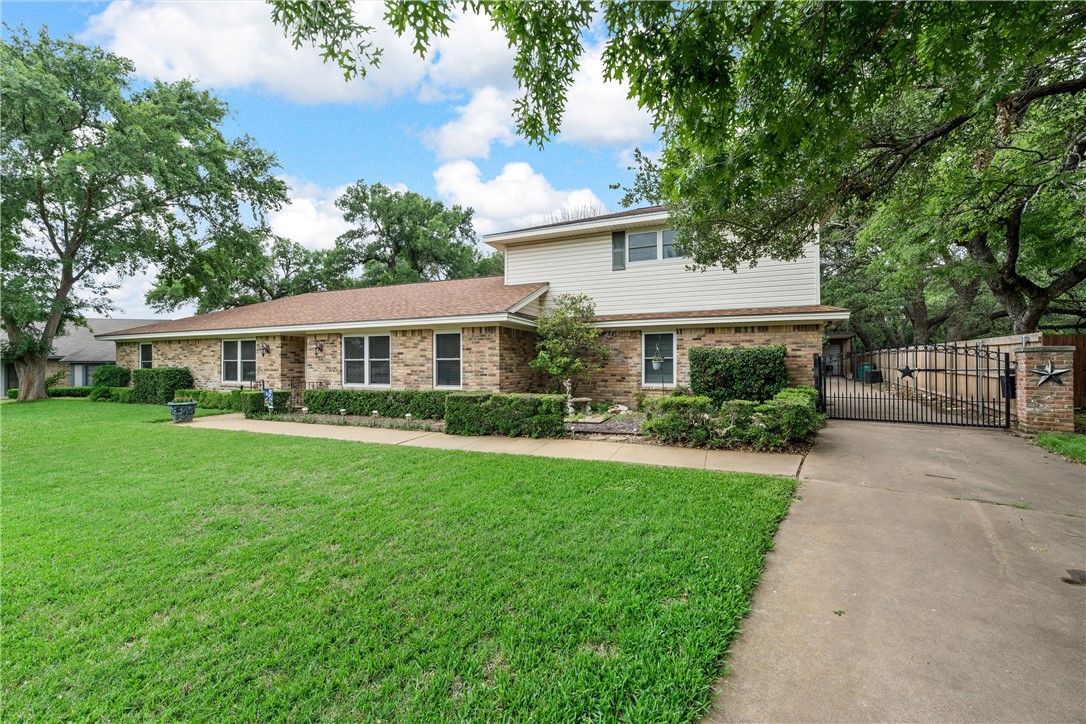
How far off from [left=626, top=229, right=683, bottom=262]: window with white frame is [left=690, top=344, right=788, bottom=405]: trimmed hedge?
3.26 m

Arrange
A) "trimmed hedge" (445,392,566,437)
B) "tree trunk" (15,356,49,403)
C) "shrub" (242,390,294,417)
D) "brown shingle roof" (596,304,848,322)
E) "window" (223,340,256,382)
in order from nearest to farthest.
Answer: "trimmed hedge" (445,392,566,437), "brown shingle roof" (596,304,848,322), "shrub" (242,390,294,417), "window" (223,340,256,382), "tree trunk" (15,356,49,403)

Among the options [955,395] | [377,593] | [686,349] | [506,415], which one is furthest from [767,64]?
[955,395]

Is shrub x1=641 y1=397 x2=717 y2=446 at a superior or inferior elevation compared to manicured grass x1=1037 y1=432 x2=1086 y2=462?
superior

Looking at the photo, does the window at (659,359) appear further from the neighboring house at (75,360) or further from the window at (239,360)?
the neighboring house at (75,360)

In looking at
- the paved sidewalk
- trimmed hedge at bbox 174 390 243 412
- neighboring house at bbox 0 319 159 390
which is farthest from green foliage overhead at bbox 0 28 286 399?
the paved sidewalk

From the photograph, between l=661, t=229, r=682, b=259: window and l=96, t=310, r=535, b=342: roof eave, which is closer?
l=96, t=310, r=535, b=342: roof eave

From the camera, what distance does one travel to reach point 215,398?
14305mm

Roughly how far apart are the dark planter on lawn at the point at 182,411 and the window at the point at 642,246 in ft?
41.4

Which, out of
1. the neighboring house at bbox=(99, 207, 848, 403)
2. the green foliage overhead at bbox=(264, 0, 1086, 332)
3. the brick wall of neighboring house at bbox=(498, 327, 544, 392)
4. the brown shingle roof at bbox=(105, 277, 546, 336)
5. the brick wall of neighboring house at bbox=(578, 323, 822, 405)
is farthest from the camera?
the brown shingle roof at bbox=(105, 277, 546, 336)

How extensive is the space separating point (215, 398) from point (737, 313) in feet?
53.5

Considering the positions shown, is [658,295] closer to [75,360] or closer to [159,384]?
[159,384]

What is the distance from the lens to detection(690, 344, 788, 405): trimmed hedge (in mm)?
10289

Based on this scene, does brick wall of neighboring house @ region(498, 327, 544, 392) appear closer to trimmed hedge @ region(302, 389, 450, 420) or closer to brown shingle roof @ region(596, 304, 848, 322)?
trimmed hedge @ region(302, 389, 450, 420)

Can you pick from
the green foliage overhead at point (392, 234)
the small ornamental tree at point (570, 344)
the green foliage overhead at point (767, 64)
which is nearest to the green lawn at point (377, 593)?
the green foliage overhead at point (767, 64)
